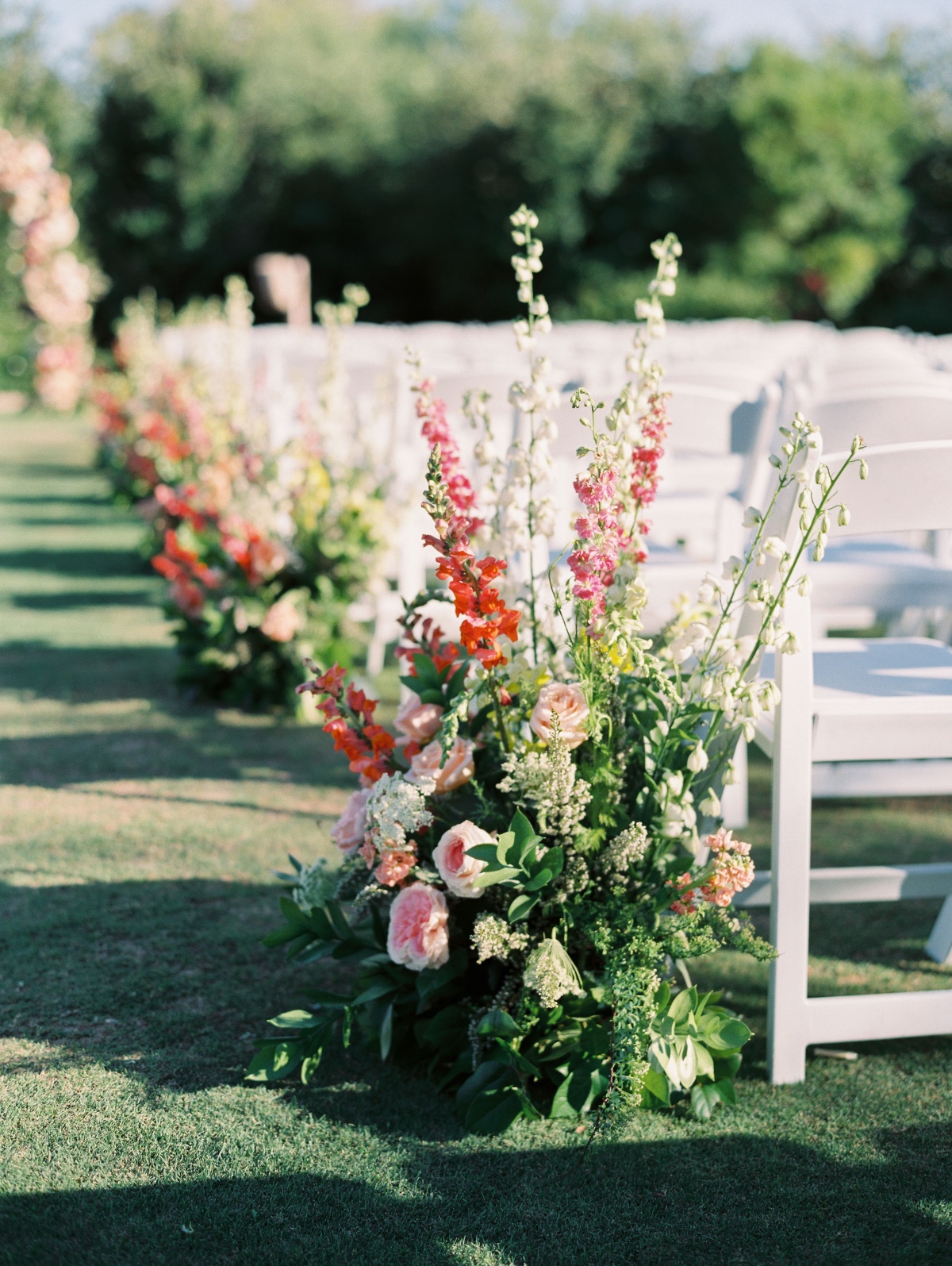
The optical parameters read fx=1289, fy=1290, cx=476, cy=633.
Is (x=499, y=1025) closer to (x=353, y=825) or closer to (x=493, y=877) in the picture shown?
(x=493, y=877)

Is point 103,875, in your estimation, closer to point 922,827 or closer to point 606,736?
point 606,736

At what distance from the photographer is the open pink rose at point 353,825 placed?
2.30 meters

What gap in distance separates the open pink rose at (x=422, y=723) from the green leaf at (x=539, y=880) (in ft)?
1.24

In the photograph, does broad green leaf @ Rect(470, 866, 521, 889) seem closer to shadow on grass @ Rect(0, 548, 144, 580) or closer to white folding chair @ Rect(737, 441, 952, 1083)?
white folding chair @ Rect(737, 441, 952, 1083)

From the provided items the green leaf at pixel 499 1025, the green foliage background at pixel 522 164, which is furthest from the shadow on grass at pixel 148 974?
the green foliage background at pixel 522 164

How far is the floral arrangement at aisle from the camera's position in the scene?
2.03 metres

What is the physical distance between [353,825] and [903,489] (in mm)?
1122

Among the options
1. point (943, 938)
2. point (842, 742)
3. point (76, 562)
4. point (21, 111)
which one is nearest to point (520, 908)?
point (842, 742)

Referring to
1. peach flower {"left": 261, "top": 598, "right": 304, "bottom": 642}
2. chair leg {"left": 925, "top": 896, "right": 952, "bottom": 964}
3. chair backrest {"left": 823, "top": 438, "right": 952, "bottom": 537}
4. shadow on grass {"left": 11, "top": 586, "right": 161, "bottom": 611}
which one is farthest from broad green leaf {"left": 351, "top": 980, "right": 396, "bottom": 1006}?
shadow on grass {"left": 11, "top": 586, "right": 161, "bottom": 611}

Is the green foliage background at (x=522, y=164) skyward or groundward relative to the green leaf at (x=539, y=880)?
skyward

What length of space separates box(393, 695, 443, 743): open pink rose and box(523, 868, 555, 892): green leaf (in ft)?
1.24

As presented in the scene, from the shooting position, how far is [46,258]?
9688mm

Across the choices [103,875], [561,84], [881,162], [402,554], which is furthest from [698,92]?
[103,875]

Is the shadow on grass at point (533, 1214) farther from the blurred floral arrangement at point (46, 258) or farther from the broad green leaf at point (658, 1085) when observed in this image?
the blurred floral arrangement at point (46, 258)
